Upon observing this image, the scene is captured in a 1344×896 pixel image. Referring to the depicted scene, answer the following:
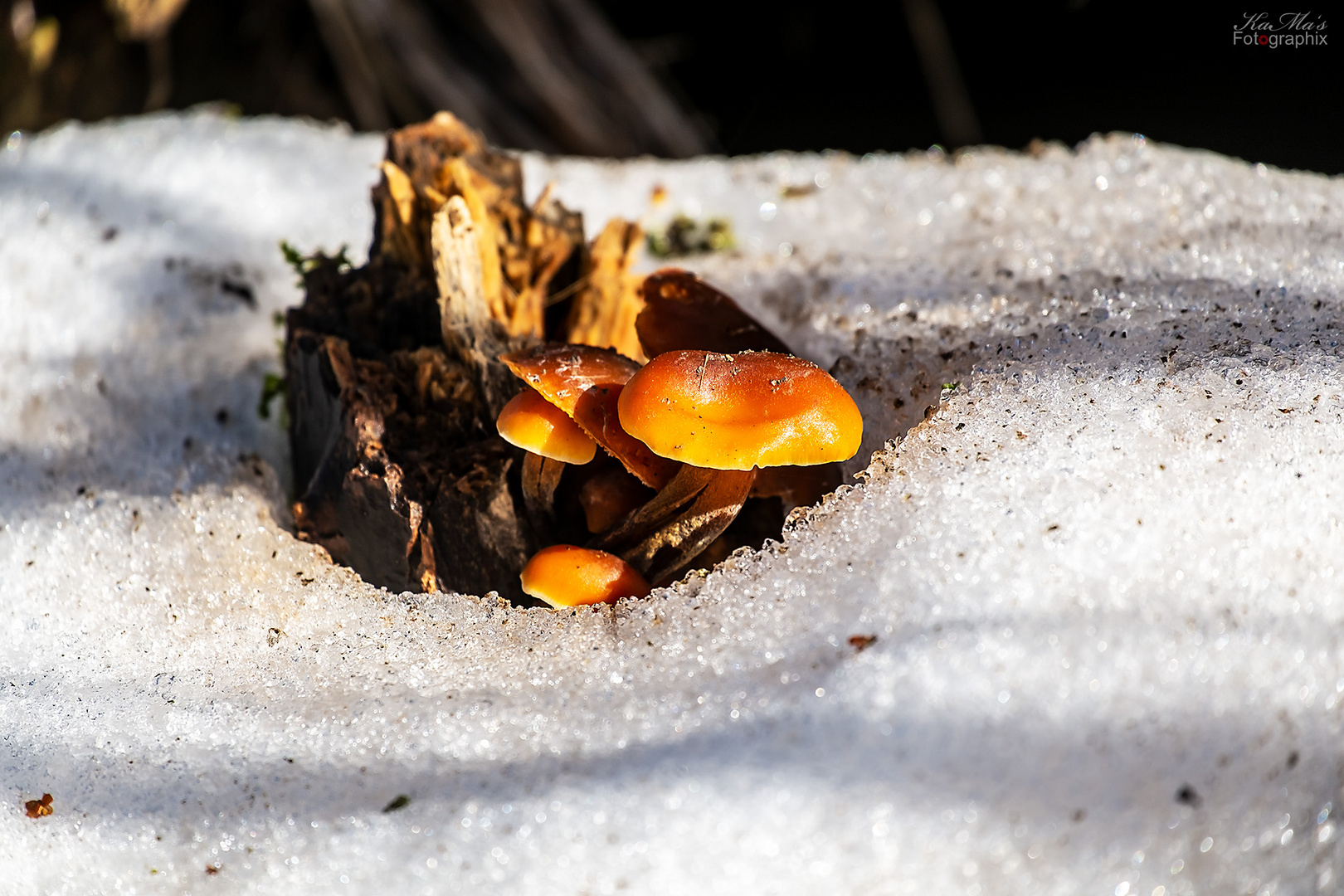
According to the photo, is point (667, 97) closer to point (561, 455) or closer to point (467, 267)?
point (467, 267)

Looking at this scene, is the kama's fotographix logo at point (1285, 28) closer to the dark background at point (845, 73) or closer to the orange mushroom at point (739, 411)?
the dark background at point (845, 73)

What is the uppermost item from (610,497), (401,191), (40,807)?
(401,191)

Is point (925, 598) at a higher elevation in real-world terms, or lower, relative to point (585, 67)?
lower

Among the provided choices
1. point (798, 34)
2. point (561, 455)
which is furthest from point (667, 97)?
point (561, 455)

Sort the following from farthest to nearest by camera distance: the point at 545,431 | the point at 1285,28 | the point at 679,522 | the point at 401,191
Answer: the point at 1285,28 < the point at 401,191 < the point at 679,522 < the point at 545,431

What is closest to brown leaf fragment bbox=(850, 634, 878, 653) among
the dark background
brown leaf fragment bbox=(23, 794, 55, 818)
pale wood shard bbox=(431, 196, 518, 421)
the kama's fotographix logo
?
pale wood shard bbox=(431, 196, 518, 421)

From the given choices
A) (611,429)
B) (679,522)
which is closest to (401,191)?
(611,429)

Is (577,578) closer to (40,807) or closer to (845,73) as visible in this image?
(40,807)
